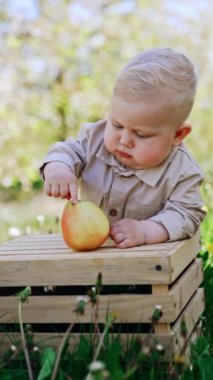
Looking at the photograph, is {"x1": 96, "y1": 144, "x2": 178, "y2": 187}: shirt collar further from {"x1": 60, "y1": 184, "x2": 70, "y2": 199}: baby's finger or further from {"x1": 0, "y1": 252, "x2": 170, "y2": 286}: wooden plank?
{"x1": 0, "y1": 252, "x2": 170, "y2": 286}: wooden plank

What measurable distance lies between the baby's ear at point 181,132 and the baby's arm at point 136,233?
0.37 metres

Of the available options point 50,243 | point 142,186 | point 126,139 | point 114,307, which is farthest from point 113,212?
point 114,307

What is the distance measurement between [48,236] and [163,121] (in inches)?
33.6

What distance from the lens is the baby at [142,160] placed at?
8.76 ft

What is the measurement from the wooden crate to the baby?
0.54 ft

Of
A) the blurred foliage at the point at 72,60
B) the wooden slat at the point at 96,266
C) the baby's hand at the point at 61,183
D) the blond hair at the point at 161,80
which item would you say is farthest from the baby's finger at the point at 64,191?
the blurred foliage at the point at 72,60

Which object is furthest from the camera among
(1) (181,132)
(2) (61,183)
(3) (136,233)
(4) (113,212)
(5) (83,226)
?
(4) (113,212)

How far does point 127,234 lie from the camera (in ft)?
8.75

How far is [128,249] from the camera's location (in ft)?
8.45

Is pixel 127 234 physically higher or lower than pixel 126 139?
lower

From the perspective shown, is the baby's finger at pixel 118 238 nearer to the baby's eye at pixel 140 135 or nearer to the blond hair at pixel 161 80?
the baby's eye at pixel 140 135

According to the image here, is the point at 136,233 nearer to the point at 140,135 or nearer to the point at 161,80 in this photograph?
the point at 140,135

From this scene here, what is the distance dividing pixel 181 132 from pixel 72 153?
481 millimetres

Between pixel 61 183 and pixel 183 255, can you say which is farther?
pixel 61 183
